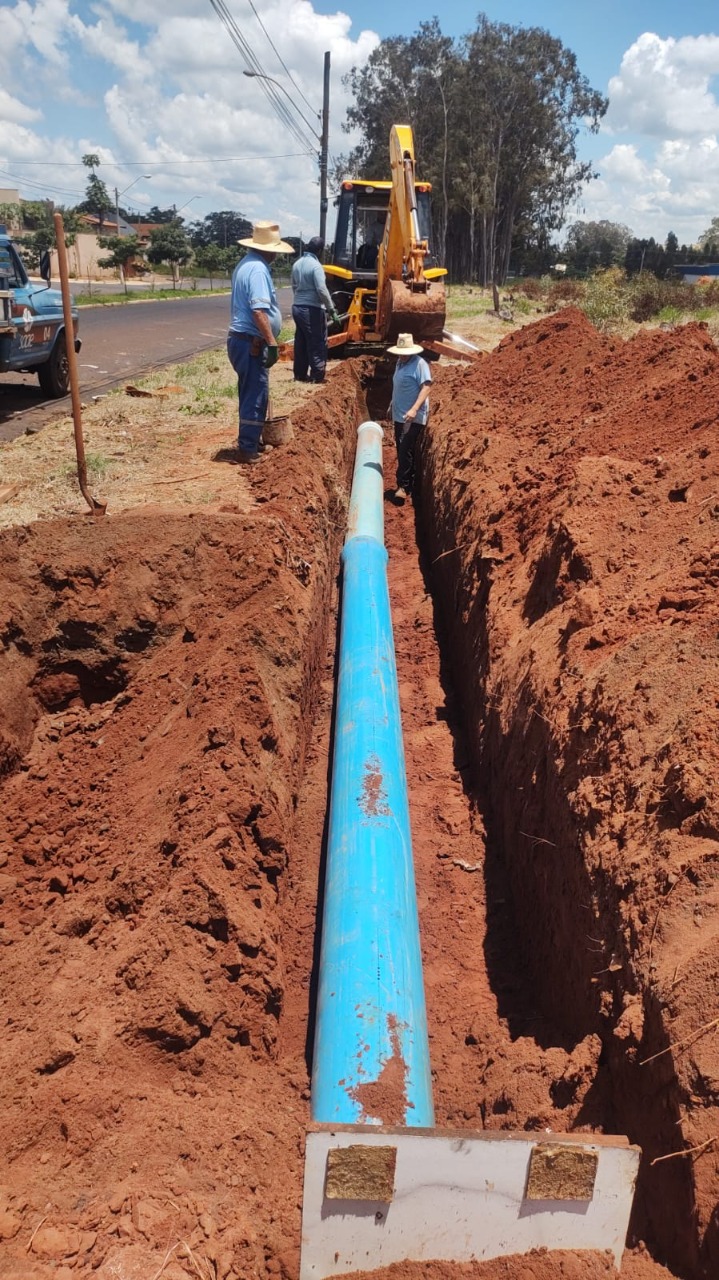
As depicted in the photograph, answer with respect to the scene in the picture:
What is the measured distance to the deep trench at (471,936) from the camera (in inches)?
111

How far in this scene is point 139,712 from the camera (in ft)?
16.2

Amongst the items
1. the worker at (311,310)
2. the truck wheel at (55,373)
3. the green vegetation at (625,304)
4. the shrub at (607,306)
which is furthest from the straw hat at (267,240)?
the shrub at (607,306)

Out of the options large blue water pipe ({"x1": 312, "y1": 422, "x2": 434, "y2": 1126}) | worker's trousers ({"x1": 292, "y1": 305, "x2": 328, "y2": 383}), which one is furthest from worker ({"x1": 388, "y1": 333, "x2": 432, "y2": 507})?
large blue water pipe ({"x1": 312, "y1": 422, "x2": 434, "y2": 1126})

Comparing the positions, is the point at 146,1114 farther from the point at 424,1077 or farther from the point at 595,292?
the point at 595,292

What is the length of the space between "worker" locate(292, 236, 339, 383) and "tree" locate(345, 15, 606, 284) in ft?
123

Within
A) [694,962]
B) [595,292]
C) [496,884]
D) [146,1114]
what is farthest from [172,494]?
[595,292]

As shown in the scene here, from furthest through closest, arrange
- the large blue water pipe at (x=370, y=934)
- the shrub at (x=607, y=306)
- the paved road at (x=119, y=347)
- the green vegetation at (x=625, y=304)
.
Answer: the green vegetation at (x=625, y=304)
the shrub at (x=607, y=306)
the paved road at (x=119, y=347)
the large blue water pipe at (x=370, y=934)

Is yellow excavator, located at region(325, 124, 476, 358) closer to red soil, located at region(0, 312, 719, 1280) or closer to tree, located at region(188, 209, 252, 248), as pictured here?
red soil, located at region(0, 312, 719, 1280)

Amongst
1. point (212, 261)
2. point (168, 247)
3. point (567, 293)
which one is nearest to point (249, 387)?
point (567, 293)

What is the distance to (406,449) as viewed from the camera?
9734 millimetres

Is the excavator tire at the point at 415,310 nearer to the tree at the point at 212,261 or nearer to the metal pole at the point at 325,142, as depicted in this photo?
the metal pole at the point at 325,142

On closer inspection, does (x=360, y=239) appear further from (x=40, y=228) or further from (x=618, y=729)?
(x=40, y=228)

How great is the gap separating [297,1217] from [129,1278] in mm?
564

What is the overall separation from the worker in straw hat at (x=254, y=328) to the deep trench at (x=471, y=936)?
248 centimetres
